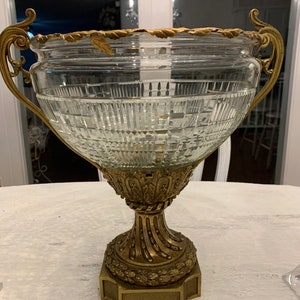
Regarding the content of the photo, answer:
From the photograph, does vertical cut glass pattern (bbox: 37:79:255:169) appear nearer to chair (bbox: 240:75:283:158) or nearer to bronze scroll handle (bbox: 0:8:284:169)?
bronze scroll handle (bbox: 0:8:284:169)

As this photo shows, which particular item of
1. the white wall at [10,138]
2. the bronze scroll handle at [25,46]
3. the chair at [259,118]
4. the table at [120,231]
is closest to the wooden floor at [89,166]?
the chair at [259,118]

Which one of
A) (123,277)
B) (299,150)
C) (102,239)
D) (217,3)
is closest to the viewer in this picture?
(123,277)

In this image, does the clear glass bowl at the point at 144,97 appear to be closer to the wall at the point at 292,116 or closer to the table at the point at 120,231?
the table at the point at 120,231

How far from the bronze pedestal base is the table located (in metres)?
0.02

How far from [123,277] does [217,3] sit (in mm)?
1770

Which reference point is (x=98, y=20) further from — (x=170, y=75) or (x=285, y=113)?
(x=170, y=75)

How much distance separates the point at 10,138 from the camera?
2037 mm

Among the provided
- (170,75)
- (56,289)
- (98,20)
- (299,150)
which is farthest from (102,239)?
(299,150)

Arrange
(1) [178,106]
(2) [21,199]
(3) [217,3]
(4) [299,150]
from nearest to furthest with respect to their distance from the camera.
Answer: (1) [178,106]
(2) [21,199]
(3) [217,3]
(4) [299,150]

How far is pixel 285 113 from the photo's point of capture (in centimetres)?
212

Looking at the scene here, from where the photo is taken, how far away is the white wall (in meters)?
1.95

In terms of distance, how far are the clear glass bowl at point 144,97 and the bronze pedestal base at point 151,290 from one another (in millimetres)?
185

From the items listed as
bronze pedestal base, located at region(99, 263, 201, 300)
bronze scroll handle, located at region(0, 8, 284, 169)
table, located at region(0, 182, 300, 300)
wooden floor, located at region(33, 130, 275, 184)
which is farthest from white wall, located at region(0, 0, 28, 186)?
bronze pedestal base, located at region(99, 263, 201, 300)

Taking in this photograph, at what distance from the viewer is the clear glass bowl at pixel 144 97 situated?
18.6 inches
